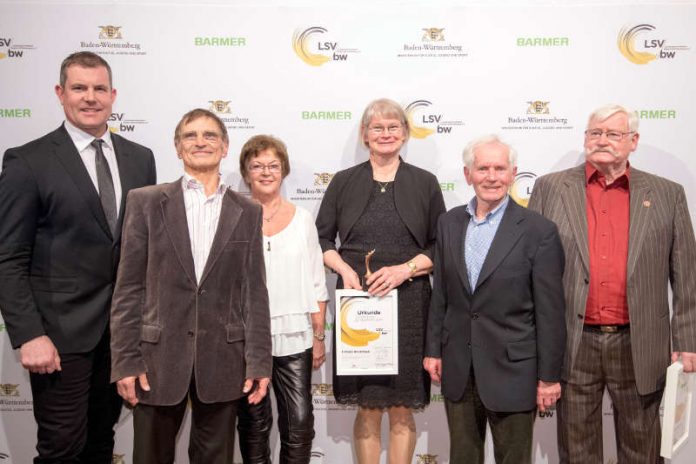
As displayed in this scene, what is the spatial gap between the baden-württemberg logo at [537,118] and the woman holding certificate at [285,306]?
1.54 metres

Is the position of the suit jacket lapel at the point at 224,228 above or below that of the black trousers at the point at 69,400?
above

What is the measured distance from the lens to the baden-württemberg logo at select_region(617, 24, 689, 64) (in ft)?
11.4

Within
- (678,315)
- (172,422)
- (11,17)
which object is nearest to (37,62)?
(11,17)

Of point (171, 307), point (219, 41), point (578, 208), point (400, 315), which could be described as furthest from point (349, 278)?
point (219, 41)

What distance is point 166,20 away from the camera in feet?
11.5

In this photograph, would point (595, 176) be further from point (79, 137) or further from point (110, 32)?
point (110, 32)

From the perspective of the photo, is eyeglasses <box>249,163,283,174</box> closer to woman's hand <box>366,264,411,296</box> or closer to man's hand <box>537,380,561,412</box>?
woman's hand <box>366,264,411,296</box>

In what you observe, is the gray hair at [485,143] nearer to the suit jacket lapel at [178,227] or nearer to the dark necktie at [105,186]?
the suit jacket lapel at [178,227]

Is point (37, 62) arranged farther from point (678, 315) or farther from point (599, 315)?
point (678, 315)

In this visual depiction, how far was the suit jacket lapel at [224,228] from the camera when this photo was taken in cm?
226

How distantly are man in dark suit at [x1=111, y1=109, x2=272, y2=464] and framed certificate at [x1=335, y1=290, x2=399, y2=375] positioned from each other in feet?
1.67

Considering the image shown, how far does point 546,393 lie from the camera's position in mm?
2404

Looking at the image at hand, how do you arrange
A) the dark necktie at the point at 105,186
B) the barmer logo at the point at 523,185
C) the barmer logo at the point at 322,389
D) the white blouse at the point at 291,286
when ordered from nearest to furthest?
the dark necktie at the point at 105,186 → the white blouse at the point at 291,286 → the barmer logo at the point at 523,185 → the barmer logo at the point at 322,389

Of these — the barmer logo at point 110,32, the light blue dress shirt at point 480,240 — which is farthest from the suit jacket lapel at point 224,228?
the barmer logo at point 110,32
